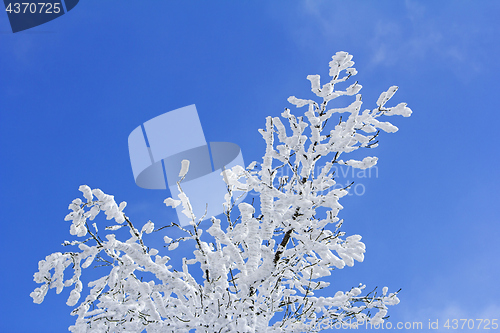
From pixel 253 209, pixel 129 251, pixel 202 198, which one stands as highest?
pixel 202 198

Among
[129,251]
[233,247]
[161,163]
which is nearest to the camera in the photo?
[129,251]

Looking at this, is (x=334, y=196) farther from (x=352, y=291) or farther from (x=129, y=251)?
(x=129, y=251)

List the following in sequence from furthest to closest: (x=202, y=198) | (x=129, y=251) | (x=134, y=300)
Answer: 1. (x=202, y=198)
2. (x=134, y=300)
3. (x=129, y=251)

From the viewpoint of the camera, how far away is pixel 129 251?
3.61m

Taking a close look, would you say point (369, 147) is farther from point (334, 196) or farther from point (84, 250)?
point (84, 250)

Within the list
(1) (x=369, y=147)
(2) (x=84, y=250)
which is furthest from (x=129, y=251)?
(1) (x=369, y=147)

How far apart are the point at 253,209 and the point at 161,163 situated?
4092mm

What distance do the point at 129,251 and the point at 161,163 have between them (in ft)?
13.7

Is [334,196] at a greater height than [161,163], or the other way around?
[161,163]

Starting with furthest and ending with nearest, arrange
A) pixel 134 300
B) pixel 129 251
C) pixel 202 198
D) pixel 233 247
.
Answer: pixel 202 198
pixel 134 300
pixel 233 247
pixel 129 251

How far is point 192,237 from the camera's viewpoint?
13.1 ft

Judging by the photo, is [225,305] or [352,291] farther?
[352,291]

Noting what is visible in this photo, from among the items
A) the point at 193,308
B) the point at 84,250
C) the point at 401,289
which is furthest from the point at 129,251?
the point at 401,289

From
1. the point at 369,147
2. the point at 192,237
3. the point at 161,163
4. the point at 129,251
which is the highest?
the point at 161,163
